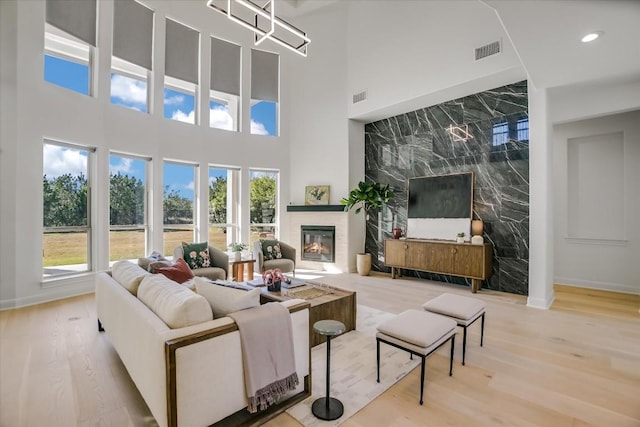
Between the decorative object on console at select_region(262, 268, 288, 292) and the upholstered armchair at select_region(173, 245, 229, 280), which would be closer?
the decorative object on console at select_region(262, 268, 288, 292)

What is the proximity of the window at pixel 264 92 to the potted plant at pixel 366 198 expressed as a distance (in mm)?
2737

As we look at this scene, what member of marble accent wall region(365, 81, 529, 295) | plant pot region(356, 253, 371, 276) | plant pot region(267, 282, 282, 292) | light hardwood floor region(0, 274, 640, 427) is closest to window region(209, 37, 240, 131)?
marble accent wall region(365, 81, 529, 295)

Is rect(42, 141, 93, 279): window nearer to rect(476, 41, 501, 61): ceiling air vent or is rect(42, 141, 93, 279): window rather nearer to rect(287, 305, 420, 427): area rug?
rect(287, 305, 420, 427): area rug

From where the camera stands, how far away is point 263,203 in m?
7.43

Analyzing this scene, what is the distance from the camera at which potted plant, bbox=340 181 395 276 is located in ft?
20.5

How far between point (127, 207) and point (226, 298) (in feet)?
15.6

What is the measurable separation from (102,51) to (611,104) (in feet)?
26.2

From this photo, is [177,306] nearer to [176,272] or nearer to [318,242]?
[176,272]

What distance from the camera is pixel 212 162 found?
21.7 ft

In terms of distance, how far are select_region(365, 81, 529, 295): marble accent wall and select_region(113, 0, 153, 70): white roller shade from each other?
17.1 ft

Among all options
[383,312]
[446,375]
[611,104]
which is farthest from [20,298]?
[611,104]

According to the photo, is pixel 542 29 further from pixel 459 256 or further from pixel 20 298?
pixel 20 298

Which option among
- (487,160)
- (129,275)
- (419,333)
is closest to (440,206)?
(487,160)

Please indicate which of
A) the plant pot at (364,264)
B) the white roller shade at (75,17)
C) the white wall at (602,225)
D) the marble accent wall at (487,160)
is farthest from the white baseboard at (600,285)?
the white roller shade at (75,17)
